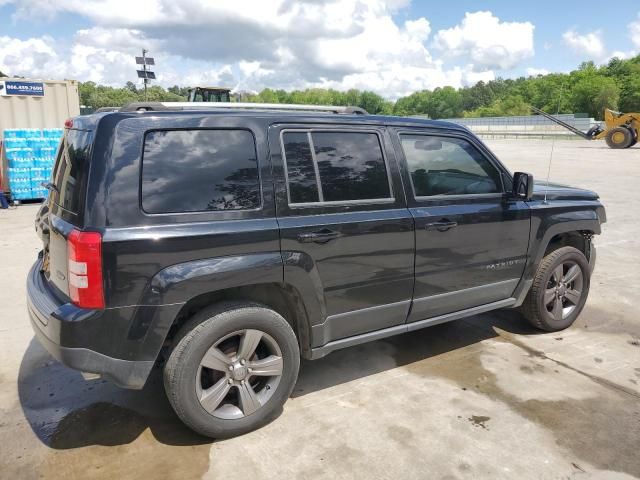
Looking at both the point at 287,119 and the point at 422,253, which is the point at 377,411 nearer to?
the point at 422,253

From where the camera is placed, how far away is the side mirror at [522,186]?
155 inches

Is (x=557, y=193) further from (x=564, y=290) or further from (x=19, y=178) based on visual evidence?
(x=19, y=178)

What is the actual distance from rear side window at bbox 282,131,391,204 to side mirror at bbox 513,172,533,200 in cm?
121

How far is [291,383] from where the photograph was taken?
3.18 meters

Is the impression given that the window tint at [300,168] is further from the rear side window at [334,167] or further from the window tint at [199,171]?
the window tint at [199,171]

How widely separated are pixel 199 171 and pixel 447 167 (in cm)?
196

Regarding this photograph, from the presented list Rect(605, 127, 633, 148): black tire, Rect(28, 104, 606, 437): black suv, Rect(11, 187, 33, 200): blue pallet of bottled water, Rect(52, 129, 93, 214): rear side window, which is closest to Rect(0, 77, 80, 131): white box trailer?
Rect(11, 187, 33, 200): blue pallet of bottled water

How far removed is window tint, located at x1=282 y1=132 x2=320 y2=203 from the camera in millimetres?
3094

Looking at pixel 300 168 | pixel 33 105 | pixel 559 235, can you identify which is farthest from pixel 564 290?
pixel 33 105

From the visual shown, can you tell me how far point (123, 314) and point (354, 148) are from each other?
5.84 feet

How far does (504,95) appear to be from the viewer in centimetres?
13012

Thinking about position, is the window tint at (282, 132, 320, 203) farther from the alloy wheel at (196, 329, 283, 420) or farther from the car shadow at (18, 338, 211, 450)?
the car shadow at (18, 338, 211, 450)

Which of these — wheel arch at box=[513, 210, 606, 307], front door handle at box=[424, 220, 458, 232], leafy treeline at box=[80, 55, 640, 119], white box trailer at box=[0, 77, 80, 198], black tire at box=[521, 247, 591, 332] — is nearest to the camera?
front door handle at box=[424, 220, 458, 232]

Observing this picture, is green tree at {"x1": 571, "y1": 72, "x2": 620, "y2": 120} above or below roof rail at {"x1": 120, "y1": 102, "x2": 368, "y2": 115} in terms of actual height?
above
